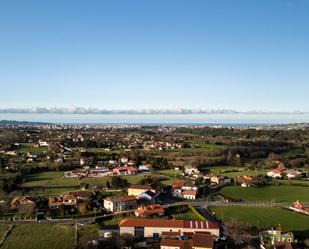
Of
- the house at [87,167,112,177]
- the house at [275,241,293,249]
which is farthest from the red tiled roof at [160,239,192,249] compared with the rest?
the house at [87,167,112,177]

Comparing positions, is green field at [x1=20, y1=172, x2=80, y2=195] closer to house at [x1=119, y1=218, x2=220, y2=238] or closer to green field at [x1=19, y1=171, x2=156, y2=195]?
green field at [x1=19, y1=171, x2=156, y2=195]

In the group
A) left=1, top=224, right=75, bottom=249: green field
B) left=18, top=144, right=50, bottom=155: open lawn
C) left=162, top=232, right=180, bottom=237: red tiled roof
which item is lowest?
left=1, top=224, right=75, bottom=249: green field

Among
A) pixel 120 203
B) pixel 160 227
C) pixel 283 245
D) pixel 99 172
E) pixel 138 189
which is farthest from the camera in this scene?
pixel 99 172

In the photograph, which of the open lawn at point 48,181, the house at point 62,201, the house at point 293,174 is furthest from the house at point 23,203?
the house at point 293,174

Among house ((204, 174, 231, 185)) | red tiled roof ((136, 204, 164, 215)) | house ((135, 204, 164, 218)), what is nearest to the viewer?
house ((135, 204, 164, 218))

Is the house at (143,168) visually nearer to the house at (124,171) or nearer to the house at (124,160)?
the house at (124,171)

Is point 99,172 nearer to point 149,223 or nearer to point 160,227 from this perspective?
point 149,223

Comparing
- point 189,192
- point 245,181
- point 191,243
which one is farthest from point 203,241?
point 245,181
